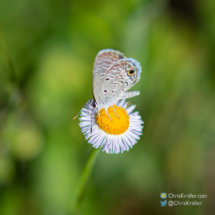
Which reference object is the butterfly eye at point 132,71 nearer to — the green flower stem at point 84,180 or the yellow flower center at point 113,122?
the yellow flower center at point 113,122

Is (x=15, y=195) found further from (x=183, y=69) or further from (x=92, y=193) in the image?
(x=183, y=69)

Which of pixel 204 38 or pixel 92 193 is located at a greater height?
pixel 204 38

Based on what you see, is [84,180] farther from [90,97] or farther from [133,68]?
[90,97]

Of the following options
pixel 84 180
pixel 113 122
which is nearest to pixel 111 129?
pixel 113 122

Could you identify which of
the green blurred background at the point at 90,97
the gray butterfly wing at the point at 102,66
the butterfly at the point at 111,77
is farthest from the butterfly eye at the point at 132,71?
the green blurred background at the point at 90,97

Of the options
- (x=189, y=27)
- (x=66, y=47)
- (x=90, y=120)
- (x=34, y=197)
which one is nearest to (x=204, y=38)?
(x=189, y=27)

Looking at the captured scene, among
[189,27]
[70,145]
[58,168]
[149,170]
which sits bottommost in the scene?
[149,170]

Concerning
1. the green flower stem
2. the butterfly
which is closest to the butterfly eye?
the butterfly
